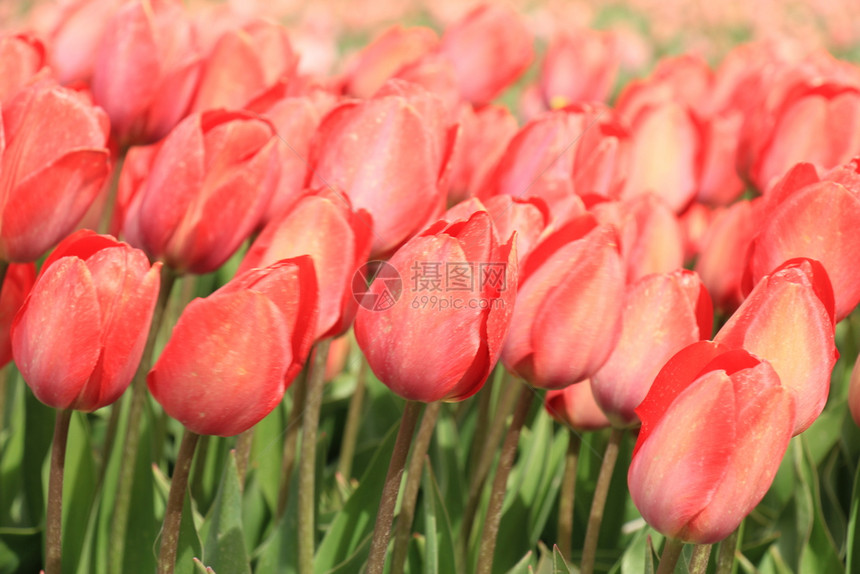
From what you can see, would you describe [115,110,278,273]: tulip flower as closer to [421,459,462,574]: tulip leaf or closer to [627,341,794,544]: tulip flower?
[421,459,462,574]: tulip leaf

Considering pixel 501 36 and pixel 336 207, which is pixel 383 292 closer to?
pixel 336 207

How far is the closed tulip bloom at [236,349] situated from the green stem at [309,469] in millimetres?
211

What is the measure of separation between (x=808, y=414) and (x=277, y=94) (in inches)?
28.7

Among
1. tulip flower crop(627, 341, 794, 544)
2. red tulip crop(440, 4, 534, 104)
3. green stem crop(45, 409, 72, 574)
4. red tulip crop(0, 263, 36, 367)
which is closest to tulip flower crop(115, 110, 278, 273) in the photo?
red tulip crop(0, 263, 36, 367)

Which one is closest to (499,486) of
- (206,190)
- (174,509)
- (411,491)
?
(411,491)

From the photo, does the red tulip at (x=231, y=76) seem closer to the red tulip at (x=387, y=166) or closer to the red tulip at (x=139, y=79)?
the red tulip at (x=139, y=79)

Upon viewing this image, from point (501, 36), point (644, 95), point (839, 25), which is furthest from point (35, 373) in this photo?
point (839, 25)

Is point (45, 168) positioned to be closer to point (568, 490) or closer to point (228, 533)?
point (228, 533)

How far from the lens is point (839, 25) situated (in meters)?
5.55

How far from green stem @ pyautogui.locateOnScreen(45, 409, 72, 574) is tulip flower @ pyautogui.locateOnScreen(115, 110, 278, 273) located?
8.3 inches

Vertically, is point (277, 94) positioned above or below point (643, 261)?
above

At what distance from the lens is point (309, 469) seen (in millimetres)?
904

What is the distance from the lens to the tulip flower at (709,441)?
0.63 metres

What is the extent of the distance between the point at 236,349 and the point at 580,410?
0.42 m
